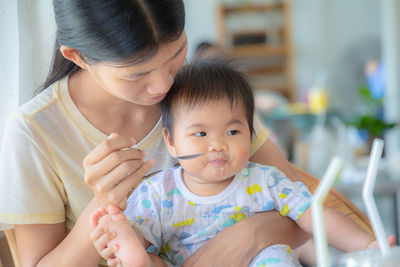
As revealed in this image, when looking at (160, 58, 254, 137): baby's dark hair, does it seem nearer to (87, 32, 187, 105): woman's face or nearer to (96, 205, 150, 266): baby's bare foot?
(87, 32, 187, 105): woman's face

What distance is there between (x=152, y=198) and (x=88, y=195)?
0.17m

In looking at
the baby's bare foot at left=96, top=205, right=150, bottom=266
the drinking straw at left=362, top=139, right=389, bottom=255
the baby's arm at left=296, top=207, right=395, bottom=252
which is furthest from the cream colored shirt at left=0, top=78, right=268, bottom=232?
the drinking straw at left=362, top=139, right=389, bottom=255

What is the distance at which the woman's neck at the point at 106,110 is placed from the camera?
4.12ft

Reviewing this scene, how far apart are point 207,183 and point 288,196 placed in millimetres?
199

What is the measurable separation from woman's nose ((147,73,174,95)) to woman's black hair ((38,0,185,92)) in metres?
0.05

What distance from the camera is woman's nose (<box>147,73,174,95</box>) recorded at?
40.3 inches

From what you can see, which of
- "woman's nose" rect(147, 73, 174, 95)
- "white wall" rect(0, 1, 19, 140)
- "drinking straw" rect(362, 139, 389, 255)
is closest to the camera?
"drinking straw" rect(362, 139, 389, 255)

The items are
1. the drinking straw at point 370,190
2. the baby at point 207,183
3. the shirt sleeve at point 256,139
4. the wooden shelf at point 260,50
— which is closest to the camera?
the drinking straw at point 370,190

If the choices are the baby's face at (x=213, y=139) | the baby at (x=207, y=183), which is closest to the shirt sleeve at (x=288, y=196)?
the baby at (x=207, y=183)

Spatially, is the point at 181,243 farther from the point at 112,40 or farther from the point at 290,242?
the point at 112,40

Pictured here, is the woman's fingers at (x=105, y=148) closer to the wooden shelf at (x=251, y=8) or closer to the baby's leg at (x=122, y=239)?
the baby's leg at (x=122, y=239)

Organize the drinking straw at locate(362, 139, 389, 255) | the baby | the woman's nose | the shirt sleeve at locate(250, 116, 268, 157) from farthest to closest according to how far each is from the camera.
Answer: the shirt sleeve at locate(250, 116, 268, 157) → the baby → the woman's nose → the drinking straw at locate(362, 139, 389, 255)

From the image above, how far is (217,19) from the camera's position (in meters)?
7.89

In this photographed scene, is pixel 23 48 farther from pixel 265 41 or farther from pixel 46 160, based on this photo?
pixel 265 41
